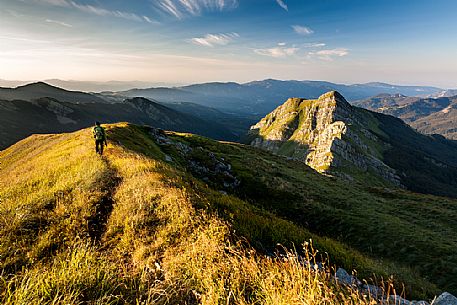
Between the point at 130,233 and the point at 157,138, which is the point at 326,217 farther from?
the point at 157,138

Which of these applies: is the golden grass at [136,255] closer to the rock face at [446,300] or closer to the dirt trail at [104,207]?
the dirt trail at [104,207]

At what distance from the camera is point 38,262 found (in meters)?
7.18

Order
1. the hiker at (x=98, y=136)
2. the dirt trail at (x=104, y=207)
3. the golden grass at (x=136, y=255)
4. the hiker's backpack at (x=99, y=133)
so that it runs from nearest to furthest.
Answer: the golden grass at (x=136, y=255) → the dirt trail at (x=104, y=207) → the hiker's backpack at (x=99, y=133) → the hiker at (x=98, y=136)

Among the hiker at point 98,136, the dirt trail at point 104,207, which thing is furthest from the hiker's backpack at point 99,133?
the dirt trail at point 104,207

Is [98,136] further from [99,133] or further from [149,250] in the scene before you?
[149,250]

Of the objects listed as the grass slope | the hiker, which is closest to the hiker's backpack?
the hiker

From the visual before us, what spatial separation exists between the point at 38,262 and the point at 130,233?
262 cm

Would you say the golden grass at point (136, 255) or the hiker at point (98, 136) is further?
the hiker at point (98, 136)

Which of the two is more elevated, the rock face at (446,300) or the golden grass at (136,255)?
the golden grass at (136,255)

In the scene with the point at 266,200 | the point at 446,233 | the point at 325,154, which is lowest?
the point at 325,154

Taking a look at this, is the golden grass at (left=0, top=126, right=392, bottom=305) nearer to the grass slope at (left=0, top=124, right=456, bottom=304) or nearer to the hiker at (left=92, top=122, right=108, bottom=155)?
the grass slope at (left=0, top=124, right=456, bottom=304)

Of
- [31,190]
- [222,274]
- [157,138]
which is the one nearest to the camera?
[222,274]

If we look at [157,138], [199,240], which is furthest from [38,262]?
[157,138]

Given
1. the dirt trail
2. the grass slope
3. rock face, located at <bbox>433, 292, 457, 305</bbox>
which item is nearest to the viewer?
the grass slope
